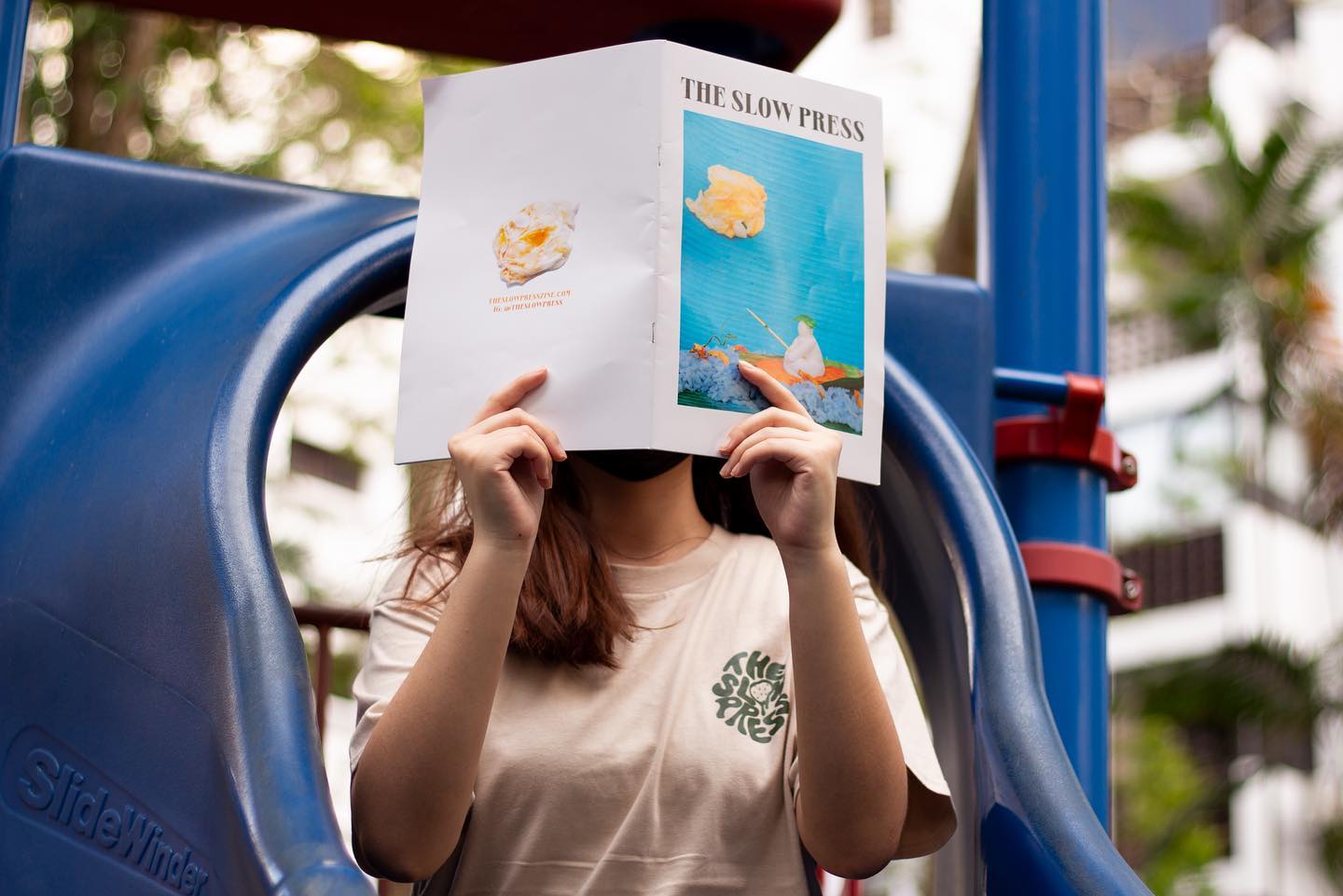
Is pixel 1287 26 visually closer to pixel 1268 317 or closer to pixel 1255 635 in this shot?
pixel 1268 317

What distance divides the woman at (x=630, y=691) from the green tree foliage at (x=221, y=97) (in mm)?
3948

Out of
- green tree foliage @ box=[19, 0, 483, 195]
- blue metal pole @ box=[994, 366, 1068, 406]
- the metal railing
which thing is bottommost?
the metal railing

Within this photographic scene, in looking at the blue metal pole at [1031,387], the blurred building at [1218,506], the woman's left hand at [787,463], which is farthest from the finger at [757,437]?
the blurred building at [1218,506]

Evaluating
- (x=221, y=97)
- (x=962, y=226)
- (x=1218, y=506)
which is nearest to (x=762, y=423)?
(x=962, y=226)

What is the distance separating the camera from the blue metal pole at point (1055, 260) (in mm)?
2092

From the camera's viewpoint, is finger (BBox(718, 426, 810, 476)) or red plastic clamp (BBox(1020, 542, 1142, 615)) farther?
red plastic clamp (BBox(1020, 542, 1142, 615))

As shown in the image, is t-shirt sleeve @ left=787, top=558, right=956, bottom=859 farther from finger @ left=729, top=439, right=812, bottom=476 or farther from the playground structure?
finger @ left=729, top=439, right=812, bottom=476

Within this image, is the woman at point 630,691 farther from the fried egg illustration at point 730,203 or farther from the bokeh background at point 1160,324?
the bokeh background at point 1160,324

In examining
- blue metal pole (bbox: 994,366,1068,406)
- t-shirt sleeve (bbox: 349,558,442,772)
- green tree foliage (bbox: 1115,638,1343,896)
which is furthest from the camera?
green tree foliage (bbox: 1115,638,1343,896)

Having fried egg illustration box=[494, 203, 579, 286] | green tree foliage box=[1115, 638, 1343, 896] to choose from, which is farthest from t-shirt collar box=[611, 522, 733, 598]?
green tree foliage box=[1115, 638, 1343, 896]

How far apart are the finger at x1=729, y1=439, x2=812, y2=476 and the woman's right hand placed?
152 millimetres

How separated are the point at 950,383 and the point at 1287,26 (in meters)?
17.6

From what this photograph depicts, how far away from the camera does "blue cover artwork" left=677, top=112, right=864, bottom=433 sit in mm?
1428

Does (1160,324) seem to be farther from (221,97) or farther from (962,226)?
(962,226)
